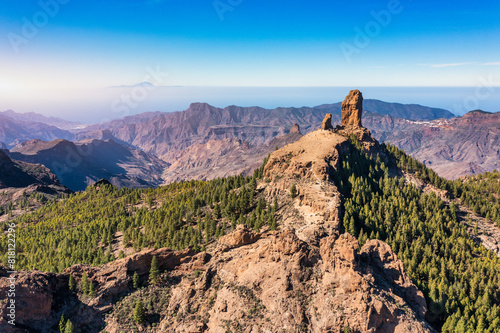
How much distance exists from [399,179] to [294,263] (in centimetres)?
11318

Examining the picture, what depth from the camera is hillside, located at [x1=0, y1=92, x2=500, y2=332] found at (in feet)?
187

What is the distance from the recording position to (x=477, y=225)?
414 feet

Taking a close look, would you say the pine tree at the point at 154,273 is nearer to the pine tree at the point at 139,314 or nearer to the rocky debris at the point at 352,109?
the pine tree at the point at 139,314

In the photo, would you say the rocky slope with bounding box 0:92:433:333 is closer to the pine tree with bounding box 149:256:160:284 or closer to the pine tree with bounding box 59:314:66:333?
the pine tree with bounding box 149:256:160:284

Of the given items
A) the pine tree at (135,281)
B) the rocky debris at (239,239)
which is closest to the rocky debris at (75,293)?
the pine tree at (135,281)

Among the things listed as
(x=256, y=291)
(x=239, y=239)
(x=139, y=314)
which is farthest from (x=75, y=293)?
(x=256, y=291)

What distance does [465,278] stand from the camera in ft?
296

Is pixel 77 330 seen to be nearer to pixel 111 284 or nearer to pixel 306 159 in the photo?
pixel 111 284

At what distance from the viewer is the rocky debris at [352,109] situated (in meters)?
175

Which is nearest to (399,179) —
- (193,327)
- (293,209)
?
(293,209)

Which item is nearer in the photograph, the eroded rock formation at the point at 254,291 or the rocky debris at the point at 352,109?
the eroded rock formation at the point at 254,291

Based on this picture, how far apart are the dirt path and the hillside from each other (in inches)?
86.4

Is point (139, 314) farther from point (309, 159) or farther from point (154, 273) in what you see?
point (309, 159)

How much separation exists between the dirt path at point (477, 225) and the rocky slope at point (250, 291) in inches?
2885
